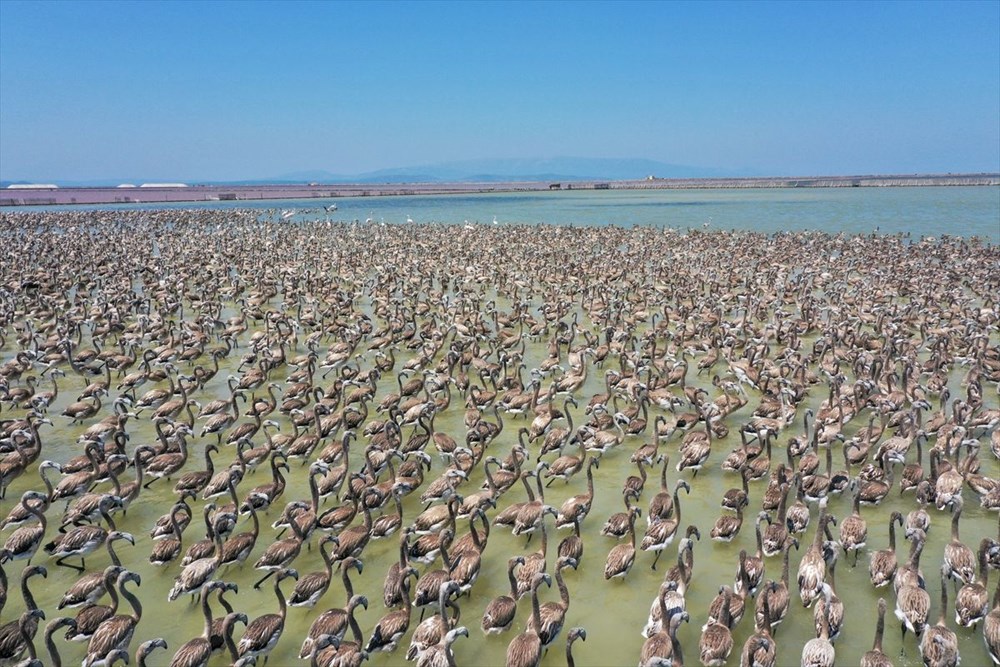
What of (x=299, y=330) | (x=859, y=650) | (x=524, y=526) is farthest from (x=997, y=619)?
(x=299, y=330)

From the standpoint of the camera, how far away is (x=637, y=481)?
513 inches

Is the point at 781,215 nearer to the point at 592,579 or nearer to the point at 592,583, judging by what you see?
the point at 592,579

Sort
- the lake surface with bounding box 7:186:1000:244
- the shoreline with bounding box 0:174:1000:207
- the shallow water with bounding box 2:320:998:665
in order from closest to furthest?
1. the shallow water with bounding box 2:320:998:665
2. the lake surface with bounding box 7:186:1000:244
3. the shoreline with bounding box 0:174:1000:207

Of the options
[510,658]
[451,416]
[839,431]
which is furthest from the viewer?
[451,416]

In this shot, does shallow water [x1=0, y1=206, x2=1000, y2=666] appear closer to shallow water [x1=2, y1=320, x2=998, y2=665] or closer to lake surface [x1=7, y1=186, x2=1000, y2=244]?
shallow water [x1=2, y1=320, x2=998, y2=665]

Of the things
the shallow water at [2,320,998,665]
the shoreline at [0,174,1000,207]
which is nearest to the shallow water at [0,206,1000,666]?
the shallow water at [2,320,998,665]

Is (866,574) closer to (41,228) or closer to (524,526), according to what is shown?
(524,526)

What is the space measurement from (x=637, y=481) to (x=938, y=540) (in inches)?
207

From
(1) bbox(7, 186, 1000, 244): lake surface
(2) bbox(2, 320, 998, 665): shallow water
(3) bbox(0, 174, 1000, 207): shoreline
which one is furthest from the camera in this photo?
(3) bbox(0, 174, 1000, 207): shoreline

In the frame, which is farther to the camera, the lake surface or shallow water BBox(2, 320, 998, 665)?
the lake surface

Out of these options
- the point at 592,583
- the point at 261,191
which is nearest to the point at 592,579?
the point at 592,583

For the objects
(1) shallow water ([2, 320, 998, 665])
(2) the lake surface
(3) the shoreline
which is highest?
(3) the shoreline

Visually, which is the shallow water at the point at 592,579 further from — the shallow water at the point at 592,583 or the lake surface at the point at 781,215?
the lake surface at the point at 781,215

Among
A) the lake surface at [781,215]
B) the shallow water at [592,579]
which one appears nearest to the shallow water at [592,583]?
the shallow water at [592,579]
